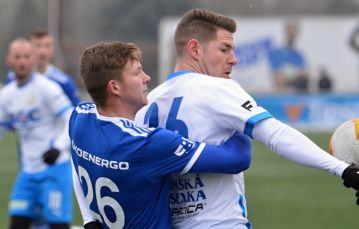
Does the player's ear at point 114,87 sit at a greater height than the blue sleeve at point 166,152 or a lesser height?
greater

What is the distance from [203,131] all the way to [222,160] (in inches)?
8.8

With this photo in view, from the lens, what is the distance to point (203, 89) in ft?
14.2

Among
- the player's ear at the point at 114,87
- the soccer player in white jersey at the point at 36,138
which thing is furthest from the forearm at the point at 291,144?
the soccer player in white jersey at the point at 36,138

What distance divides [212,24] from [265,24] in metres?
29.2

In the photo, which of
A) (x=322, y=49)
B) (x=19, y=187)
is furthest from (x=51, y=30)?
(x=19, y=187)

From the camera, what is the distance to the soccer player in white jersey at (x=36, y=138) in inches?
350

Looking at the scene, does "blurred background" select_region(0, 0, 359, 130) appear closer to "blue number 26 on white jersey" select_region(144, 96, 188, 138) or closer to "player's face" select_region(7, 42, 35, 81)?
"player's face" select_region(7, 42, 35, 81)

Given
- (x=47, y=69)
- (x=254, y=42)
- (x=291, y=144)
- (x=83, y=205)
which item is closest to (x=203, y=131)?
(x=291, y=144)

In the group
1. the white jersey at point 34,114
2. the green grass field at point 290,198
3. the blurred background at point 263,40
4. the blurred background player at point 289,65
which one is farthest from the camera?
the blurred background player at point 289,65

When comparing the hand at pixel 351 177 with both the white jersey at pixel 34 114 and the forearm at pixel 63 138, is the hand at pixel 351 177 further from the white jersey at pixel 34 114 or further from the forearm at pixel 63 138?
the white jersey at pixel 34 114

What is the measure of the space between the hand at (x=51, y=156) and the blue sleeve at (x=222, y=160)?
432 centimetres

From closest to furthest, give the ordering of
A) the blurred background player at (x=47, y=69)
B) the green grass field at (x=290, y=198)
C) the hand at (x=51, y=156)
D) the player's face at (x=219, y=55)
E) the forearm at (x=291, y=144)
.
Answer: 1. the forearm at (x=291, y=144)
2. the player's face at (x=219, y=55)
3. the hand at (x=51, y=156)
4. the blurred background player at (x=47, y=69)
5. the green grass field at (x=290, y=198)

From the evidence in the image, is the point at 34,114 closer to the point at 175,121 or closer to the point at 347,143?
the point at 175,121

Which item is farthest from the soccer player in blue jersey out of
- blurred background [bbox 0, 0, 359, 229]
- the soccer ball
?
blurred background [bbox 0, 0, 359, 229]
